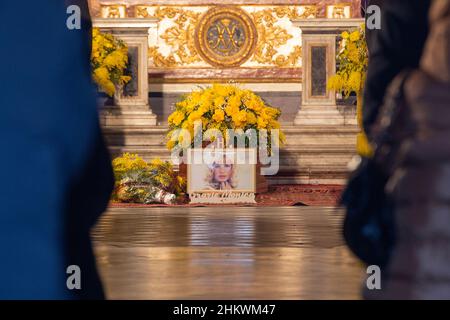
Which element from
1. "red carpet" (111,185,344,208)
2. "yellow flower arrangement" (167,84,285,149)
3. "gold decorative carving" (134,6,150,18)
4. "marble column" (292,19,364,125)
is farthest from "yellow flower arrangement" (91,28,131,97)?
"red carpet" (111,185,344,208)

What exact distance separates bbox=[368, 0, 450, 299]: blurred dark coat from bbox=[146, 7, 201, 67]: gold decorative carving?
18147 mm

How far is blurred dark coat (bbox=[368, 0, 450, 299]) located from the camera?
9.09 ft

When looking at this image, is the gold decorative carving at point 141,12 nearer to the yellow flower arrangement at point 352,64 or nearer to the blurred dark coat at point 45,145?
the yellow flower arrangement at point 352,64

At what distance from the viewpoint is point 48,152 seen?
281 cm

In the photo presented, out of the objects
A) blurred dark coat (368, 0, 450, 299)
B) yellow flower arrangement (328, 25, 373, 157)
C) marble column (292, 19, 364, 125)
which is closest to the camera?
blurred dark coat (368, 0, 450, 299)

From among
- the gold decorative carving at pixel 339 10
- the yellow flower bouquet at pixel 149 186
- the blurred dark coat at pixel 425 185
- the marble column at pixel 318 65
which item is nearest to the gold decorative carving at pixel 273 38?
the gold decorative carving at pixel 339 10

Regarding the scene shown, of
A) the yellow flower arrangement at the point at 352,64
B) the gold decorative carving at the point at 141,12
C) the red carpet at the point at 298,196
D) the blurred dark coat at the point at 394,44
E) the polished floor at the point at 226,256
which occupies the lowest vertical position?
the red carpet at the point at 298,196

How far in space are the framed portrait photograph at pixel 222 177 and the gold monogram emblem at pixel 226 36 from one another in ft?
23.9

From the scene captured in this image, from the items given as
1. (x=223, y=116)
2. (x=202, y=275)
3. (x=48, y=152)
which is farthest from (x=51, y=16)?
(x=223, y=116)

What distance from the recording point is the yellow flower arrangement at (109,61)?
1772 centimetres

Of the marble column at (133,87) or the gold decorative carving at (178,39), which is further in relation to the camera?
the gold decorative carving at (178,39)

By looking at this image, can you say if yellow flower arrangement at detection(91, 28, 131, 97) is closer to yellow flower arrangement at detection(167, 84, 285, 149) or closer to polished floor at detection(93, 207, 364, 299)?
yellow flower arrangement at detection(167, 84, 285, 149)
